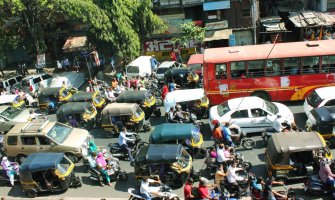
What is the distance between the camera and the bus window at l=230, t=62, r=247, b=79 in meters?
20.8

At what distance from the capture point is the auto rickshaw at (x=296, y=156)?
13.6 metres

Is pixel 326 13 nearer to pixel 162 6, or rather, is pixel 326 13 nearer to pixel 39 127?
pixel 162 6

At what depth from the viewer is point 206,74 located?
21219 mm

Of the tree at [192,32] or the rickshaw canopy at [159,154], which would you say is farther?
the tree at [192,32]

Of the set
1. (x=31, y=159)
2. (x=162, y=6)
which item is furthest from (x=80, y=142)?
(x=162, y=6)

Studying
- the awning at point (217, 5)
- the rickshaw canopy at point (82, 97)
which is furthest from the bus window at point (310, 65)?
the awning at point (217, 5)

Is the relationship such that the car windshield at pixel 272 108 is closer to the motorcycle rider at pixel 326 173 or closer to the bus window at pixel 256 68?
the bus window at pixel 256 68

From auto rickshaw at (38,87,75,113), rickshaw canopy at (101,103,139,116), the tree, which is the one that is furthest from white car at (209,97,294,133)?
→ the tree

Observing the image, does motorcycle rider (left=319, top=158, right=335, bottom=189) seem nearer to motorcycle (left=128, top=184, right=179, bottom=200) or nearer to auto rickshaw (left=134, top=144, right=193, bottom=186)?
auto rickshaw (left=134, top=144, right=193, bottom=186)

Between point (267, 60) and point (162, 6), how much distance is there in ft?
54.2

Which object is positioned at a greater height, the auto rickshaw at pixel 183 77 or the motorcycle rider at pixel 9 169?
the auto rickshaw at pixel 183 77

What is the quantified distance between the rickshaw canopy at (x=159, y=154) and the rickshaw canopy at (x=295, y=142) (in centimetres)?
351

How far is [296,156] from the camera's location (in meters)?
13.9

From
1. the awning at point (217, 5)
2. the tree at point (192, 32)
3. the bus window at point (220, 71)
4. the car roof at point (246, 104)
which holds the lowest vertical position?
the car roof at point (246, 104)
